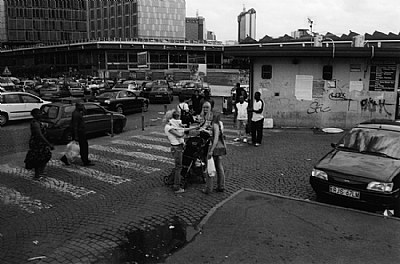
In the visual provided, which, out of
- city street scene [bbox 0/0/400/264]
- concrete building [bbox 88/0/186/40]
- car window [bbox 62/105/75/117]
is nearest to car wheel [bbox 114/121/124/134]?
city street scene [bbox 0/0/400/264]

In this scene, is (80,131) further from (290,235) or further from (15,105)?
(15,105)

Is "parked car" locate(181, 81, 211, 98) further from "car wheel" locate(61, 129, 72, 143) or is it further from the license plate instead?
the license plate

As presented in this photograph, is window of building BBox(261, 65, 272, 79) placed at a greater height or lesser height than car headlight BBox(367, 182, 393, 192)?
greater

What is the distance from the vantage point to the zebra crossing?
8461 mm

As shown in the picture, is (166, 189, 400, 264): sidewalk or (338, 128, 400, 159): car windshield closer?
(166, 189, 400, 264): sidewalk

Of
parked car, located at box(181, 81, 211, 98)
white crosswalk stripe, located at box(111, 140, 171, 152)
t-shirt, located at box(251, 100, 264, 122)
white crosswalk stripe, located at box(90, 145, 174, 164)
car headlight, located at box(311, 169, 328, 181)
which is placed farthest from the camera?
parked car, located at box(181, 81, 211, 98)

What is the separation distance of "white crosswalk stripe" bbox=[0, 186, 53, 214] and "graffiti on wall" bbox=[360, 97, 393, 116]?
14.1 metres

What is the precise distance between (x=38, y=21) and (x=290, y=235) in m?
129

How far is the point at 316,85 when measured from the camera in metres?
17.5

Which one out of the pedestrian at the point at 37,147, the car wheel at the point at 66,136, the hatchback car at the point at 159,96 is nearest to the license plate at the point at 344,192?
the pedestrian at the point at 37,147

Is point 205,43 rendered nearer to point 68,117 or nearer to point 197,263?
point 68,117

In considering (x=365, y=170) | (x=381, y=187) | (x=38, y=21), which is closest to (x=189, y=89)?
(x=365, y=170)

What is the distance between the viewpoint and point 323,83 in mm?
17406

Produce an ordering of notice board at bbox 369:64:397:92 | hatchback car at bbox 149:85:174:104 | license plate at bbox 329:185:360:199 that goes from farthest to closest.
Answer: hatchback car at bbox 149:85:174:104, notice board at bbox 369:64:397:92, license plate at bbox 329:185:360:199
